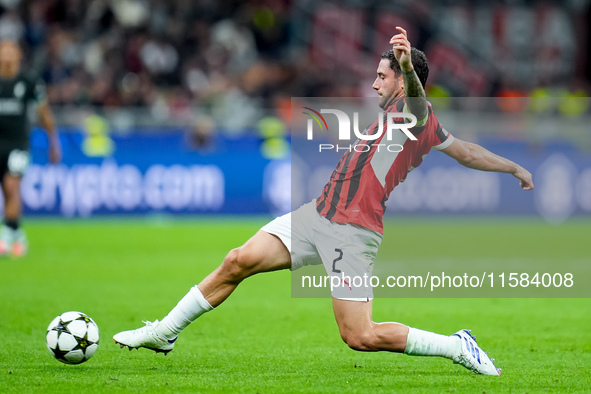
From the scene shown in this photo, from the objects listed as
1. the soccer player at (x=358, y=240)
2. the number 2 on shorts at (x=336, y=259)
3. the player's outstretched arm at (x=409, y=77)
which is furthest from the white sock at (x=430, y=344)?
the player's outstretched arm at (x=409, y=77)

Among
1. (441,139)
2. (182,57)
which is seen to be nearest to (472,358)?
(441,139)

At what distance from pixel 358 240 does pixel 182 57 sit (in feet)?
54.3

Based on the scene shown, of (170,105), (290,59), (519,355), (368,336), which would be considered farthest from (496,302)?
(290,59)

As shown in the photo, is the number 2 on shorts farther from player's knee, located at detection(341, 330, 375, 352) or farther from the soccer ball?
the soccer ball

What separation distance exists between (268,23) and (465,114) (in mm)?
6286

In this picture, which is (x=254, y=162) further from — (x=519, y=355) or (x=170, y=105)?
(x=519, y=355)

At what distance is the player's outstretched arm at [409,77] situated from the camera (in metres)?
5.48

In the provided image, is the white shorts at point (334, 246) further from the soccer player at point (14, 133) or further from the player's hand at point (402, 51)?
the soccer player at point (14, 133)

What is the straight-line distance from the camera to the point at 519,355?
23.3ft

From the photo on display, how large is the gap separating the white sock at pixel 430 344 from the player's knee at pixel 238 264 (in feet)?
3.63

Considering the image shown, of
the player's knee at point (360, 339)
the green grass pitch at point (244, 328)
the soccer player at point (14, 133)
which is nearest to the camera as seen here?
the player's knee at point (360, 339)

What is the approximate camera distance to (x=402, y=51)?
18.0 feet

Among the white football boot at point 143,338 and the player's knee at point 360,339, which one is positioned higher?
the player's knee at point 360,339

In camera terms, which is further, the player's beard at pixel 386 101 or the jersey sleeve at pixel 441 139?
the jersey sleeve at pixel 441 139
